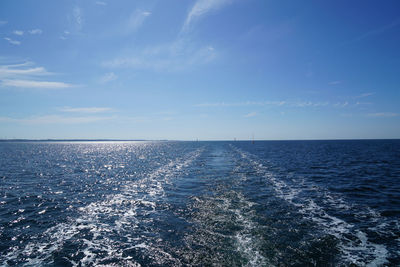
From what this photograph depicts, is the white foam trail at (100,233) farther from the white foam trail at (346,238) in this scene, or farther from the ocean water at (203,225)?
the white foam trail at (346,238)

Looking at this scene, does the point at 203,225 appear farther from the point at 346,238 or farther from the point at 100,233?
the point at 346,238

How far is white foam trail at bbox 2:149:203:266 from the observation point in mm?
10250

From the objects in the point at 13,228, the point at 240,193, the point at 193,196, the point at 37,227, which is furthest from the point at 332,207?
the point at 13,228

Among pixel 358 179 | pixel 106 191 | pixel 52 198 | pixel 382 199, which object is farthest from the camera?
pixel 358 179

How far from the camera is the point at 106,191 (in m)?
24.3

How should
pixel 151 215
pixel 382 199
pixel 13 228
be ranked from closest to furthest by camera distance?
pixel 13 228 → pixel 151 215 → pixel 382 199

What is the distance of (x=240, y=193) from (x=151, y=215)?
9966 mm

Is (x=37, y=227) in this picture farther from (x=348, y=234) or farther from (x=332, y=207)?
(x=332, y=207)

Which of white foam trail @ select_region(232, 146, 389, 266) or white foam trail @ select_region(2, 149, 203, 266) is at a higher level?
white foam trail @ select_region(232, 146, 389, 266)

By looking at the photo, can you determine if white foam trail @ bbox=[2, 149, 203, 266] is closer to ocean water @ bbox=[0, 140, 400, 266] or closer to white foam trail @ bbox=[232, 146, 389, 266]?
ocean water @ bbox=[0, 140, 400, 266]

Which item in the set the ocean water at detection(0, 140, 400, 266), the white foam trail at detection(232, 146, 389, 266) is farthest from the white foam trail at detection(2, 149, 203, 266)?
the white foam trail at detection(232, 146, 389, 266)

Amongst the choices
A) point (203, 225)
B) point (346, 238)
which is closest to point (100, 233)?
point (203, 225)

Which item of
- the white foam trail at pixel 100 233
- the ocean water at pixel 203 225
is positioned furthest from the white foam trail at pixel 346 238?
the white foam trail at pixel 100 233

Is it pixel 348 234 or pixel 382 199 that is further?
pixel 382 199
